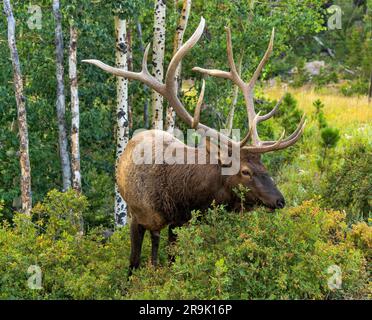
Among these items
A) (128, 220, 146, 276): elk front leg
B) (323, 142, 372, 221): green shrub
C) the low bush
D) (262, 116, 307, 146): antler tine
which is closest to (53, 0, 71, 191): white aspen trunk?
the low bush

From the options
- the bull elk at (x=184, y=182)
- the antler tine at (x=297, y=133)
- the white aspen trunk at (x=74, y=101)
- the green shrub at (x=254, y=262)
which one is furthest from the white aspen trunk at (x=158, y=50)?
the green shrub at (x=254, y=262)

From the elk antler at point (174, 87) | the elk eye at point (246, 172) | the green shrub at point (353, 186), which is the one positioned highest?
the elk antler at point (174, 87)

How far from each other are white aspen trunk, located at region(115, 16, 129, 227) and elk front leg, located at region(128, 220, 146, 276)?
350cm

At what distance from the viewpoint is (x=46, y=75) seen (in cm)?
1100

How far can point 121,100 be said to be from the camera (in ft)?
33.3

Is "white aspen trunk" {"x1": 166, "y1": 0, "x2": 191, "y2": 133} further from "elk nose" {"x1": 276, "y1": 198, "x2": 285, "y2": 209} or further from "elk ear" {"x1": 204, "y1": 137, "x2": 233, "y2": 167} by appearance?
"elk nose" {"x1": 276, "y1": 198, "x2": 285, "y2": 209}

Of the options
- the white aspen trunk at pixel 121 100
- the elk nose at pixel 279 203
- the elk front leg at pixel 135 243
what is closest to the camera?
the elk nose at pixel 279 203

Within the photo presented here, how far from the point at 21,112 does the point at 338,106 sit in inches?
508

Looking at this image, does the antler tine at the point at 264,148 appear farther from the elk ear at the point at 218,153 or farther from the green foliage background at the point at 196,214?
the green foliage background at the point at 196,214

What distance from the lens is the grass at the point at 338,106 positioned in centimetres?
1772

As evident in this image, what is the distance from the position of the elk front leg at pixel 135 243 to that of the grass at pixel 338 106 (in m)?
10.2

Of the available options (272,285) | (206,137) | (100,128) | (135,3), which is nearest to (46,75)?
(100,128)

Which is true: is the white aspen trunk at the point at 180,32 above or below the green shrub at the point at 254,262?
above

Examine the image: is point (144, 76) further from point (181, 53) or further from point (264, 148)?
point (264, 148)
